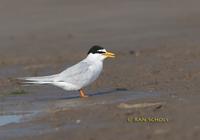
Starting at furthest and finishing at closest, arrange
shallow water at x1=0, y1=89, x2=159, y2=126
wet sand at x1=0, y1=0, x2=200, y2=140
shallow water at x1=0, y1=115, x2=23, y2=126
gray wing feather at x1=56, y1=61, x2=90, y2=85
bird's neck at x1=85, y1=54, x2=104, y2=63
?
bird's neck at x1=85, y1=54, x2=104, y2=63 → gray wing feather at x1=56, y1=61, x2=90, y2=85 → shallow water at x1=0, y1=89, x2=159, y2=126 → shallow water at x1=0, y1=115, x2=23, y2=126 → wet sand at x1=0, y1=0, x2=200, y2=140

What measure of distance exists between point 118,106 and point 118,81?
10.1ft

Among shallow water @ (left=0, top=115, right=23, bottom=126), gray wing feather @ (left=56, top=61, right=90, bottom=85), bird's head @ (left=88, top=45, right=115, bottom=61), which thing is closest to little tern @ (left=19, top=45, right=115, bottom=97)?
gray wing feather @ (left=56, top=61, right=90, bottom=85)

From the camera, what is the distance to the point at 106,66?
15.1 m

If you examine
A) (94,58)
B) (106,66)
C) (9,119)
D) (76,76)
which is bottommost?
(9,119)

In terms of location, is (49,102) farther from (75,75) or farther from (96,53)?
(96,53)

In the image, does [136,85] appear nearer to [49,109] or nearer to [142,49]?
[49,109]

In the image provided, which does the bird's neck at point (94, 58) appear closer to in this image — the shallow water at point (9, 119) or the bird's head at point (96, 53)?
the bird's head at point (96, 53)

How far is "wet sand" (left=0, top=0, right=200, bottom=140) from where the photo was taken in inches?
386

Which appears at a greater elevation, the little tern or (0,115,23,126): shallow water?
the little tern

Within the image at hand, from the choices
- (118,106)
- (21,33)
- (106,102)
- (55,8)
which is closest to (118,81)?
(106,102)

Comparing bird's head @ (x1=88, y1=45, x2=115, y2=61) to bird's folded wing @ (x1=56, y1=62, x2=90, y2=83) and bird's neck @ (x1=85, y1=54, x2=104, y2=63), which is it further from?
bird's folded wing @ (x1=56, y1=62, x2=90, y2=83)

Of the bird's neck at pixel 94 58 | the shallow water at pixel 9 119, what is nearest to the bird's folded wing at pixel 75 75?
the bird's neck at pixel 94 58

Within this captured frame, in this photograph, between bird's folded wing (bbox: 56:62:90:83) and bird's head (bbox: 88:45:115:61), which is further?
bird's head (bbox: 88:45:115:61)

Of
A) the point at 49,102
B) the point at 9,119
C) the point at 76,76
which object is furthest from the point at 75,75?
the point at 9,119
